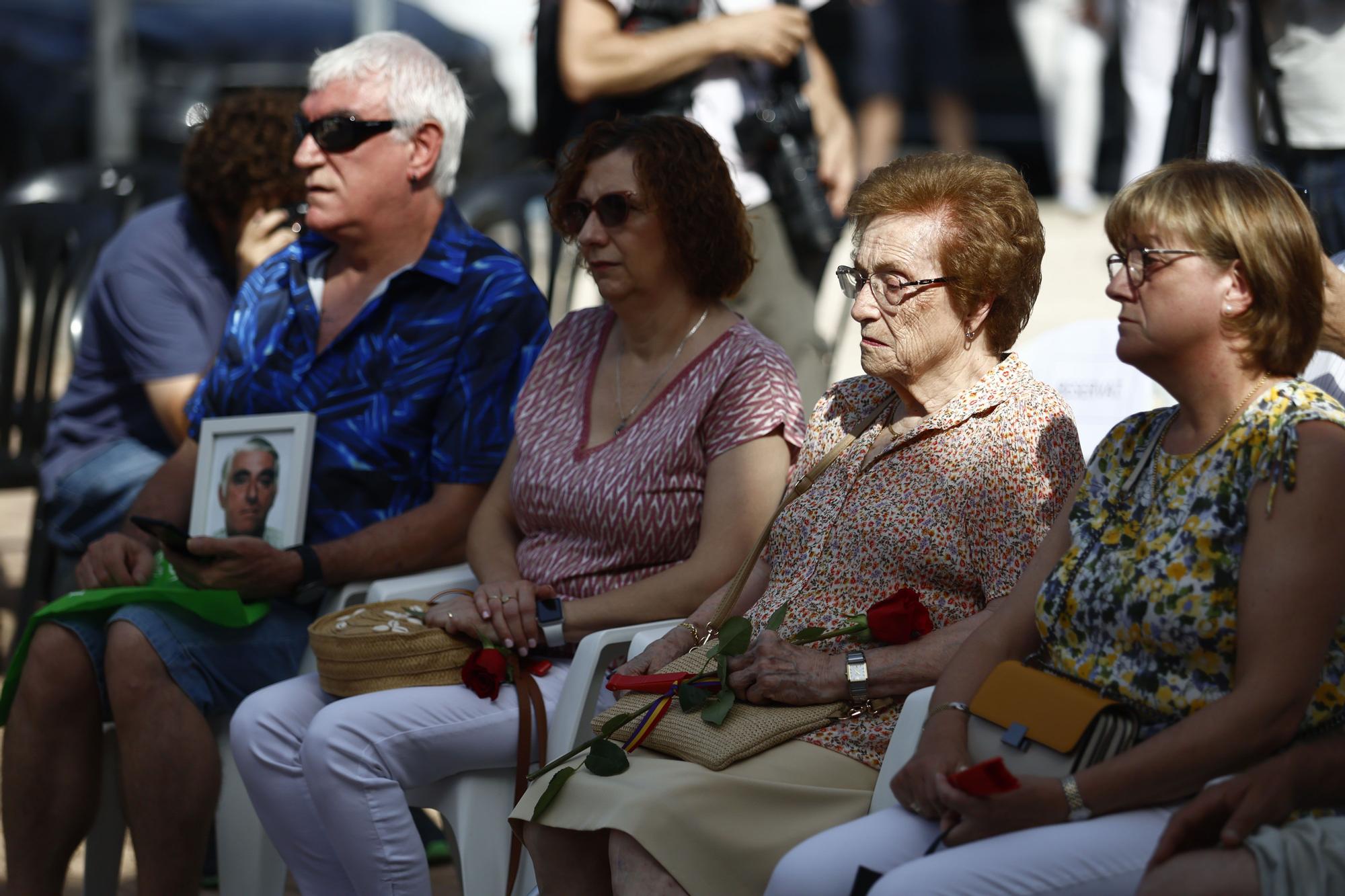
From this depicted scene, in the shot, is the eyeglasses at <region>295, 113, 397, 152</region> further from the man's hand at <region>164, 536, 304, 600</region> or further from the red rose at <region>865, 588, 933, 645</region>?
the red rose at <region>865, 588, 933, 645</region>

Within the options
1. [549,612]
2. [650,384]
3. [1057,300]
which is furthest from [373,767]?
[1057,300]

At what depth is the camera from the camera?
4.27 m

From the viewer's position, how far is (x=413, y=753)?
2963mm

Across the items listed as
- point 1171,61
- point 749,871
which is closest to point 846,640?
point 749,871

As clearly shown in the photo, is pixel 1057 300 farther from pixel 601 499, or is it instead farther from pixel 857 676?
pixel 857 676

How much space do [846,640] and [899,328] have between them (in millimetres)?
527

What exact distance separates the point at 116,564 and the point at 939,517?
195cm

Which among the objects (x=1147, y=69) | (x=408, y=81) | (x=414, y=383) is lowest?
(x=414, y=383)

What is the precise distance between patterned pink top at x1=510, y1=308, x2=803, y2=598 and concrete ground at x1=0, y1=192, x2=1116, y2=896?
2684mm

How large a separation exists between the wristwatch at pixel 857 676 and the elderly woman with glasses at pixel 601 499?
524mm

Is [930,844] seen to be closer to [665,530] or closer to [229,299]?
[665,530]

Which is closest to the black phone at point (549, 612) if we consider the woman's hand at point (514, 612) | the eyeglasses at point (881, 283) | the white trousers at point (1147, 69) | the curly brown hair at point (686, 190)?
the woman's hand at point (514, 612)

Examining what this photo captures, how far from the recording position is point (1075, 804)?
2109 millimetres

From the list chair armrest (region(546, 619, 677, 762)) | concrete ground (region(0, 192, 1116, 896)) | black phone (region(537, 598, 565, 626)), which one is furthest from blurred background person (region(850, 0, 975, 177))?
chair armrest (region(546, 619, 677, 762))
